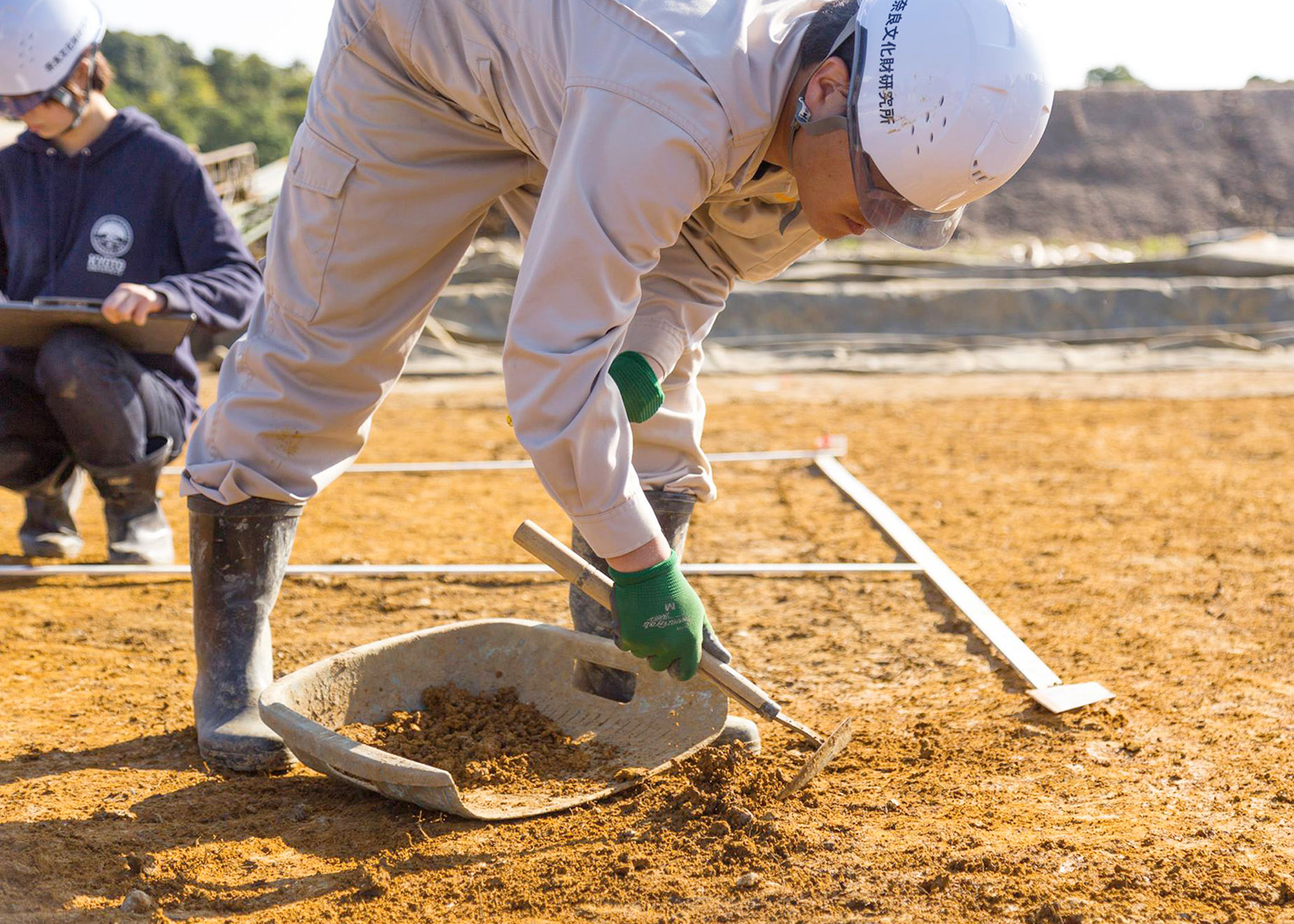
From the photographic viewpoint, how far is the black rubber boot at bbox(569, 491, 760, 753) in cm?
229

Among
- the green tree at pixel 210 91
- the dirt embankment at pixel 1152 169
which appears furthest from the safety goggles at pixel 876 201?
the green tree at pixel 210 91

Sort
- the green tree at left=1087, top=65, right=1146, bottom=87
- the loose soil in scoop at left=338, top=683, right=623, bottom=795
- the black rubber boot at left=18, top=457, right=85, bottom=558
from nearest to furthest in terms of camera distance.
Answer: the loose soil in scoop at left=338, top=683, right=623, bottom=795 → the black rubber boot at left=18, top=457, right=85, bottom=558 → the green tree at left=1087, top=65, right=1146, bottom=87

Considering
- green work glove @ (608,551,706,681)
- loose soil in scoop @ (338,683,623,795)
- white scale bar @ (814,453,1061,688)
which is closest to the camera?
green work glove @ (608,551,706,681)

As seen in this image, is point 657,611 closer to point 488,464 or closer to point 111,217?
point 111,217

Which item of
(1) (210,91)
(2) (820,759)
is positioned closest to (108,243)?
(2) (820,759)

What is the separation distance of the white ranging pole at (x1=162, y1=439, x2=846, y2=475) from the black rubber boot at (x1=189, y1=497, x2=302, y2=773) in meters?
2.01

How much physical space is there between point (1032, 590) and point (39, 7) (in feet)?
9.97

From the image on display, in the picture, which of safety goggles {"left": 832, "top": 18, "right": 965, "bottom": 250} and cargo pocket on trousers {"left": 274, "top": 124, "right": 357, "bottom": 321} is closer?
safety goggles {"left": 832, "top": 18, "right": 965, "bottom": 250}

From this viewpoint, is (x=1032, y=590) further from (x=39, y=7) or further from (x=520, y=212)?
(x=39, y=7)

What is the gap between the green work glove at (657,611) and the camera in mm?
1875

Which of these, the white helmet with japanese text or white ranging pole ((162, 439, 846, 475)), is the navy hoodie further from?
white ranging pole ((162, 439, 846, 475))

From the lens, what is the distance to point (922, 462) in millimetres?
4863

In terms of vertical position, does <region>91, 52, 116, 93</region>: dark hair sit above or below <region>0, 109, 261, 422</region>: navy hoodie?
above

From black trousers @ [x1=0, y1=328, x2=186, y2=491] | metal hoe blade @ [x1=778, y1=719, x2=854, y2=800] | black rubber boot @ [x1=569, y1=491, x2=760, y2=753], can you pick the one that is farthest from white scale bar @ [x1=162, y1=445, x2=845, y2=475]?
metal hoe blade @ [x1=778, y1=719, x2=854, y2=800]
